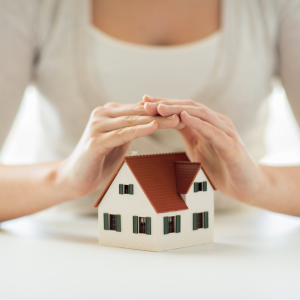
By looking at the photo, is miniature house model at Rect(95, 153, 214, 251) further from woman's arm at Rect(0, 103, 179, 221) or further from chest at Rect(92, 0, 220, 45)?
chest at Rect(92, 0, 220, 45)

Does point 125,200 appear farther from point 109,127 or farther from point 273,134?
point 273,134

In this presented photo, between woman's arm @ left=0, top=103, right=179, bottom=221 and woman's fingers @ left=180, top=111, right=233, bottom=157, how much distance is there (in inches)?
0.7

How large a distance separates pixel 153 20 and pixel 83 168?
0.57 metres

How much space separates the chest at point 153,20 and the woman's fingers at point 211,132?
1.63 ft

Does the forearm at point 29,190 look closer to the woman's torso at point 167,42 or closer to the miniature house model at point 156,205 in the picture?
the miniature house model at point 156,205

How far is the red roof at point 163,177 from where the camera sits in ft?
2.27

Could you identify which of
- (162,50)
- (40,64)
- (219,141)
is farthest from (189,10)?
(219,141)

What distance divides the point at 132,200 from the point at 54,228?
0.27 metres

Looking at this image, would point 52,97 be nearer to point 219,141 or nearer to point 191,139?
point 191,139

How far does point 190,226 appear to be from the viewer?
714 millimetres

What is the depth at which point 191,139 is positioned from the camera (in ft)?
2.73

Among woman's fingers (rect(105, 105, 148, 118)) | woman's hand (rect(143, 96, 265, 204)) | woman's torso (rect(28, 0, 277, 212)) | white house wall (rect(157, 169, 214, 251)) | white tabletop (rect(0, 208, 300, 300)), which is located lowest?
white tabletop (rect(0, 208, 300, 300))

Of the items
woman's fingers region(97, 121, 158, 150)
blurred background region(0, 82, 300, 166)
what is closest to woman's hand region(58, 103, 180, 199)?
woman's fingers region(97, 121, 158, 150)

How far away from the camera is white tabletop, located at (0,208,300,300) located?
1.68 feet
